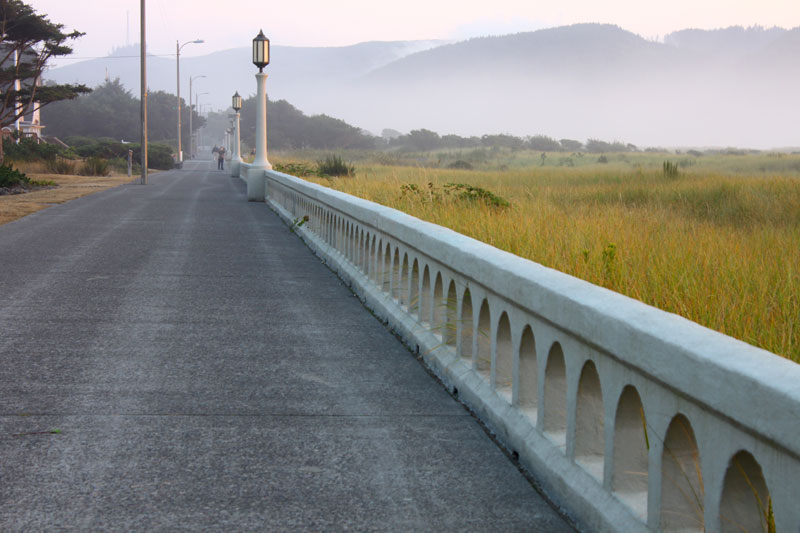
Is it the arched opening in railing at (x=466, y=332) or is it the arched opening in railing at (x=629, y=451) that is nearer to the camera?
the arched opening in railing at (x=629, y=451)

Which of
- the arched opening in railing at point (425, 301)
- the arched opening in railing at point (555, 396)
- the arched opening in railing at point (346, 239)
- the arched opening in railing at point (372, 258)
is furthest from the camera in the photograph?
the arched opening in railing at point (346, 239)

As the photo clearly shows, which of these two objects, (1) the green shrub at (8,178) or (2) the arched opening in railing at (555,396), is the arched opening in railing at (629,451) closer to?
(2) the arched opening in railing at (555,396)

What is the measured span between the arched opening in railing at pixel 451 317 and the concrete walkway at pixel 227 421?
0.32 meters

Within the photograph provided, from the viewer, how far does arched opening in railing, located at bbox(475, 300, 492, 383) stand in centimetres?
562

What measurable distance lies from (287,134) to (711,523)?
147404 millimetres

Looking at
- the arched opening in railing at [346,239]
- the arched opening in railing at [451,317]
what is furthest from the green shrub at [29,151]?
the arched opening in railing at [451,317]

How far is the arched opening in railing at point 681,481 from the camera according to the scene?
3.23 m

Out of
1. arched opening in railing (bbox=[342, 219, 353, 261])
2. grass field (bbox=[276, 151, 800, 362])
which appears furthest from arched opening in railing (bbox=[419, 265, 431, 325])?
arched opening in railing (bbox=[342, 219, 353, 261])

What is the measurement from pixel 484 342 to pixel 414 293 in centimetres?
194

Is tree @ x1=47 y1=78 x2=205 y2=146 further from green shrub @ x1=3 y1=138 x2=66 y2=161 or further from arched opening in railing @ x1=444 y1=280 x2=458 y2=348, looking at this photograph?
arched opening in railing @ x1=444 y1=280 x2=458 y2=348

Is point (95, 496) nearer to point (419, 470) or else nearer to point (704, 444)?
point (419, 470)

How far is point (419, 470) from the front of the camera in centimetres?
447

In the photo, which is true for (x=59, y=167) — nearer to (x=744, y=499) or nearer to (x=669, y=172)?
(x=669, y=172)

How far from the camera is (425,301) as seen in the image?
7.12m
